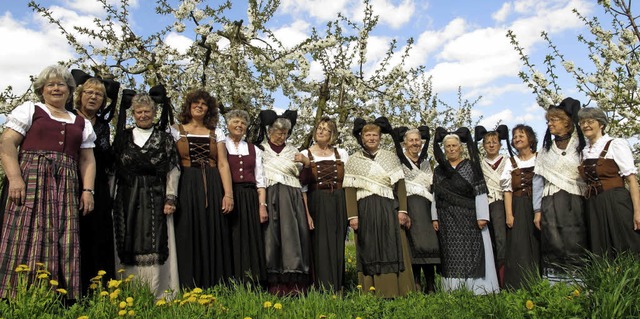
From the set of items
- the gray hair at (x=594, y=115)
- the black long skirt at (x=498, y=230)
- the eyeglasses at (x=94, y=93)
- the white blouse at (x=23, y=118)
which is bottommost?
the black long skirt at (x=498, y=230)

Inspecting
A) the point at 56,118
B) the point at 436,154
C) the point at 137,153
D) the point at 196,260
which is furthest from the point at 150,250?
the point at 436,154

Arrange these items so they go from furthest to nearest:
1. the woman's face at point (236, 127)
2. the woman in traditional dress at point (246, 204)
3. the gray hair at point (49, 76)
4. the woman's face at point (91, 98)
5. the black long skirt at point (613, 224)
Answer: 1. the woman's face at point (236, 127)
2. the woman in traditional dress at point (246, 204)
3. the black long skirt at point (613, 224)
4. the woman's face at point (91, 98)
5. the gray hair at point (49, 76)

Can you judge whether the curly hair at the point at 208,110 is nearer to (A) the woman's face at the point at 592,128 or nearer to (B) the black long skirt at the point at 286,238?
(B) the black long skirt at the point at 286,238

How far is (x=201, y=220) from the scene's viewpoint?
4715mm

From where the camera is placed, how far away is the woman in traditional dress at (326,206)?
5285 millimetres

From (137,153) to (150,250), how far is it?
0.78 m

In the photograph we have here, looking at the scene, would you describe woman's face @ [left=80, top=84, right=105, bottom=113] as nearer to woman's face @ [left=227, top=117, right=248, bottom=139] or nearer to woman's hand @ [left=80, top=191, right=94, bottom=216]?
woman's hand @ [left=80, top=191, right=94, bottom=216]

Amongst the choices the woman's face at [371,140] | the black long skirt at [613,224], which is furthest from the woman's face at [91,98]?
the black long skirt at [613,224]

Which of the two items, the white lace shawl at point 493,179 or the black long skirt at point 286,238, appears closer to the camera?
the black long skirt at point 286,238

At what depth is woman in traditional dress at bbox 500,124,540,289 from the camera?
208 inches

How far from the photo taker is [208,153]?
484 centimetres

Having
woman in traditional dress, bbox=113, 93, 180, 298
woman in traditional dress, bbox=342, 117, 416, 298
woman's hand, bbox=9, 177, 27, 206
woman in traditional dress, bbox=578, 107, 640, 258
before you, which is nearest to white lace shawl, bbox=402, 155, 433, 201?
woman in traditional dress, bbox=342, 117, 416, 298

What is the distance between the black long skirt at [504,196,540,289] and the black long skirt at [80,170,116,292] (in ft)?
11.9

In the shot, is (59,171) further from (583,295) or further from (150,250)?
(583,295)
